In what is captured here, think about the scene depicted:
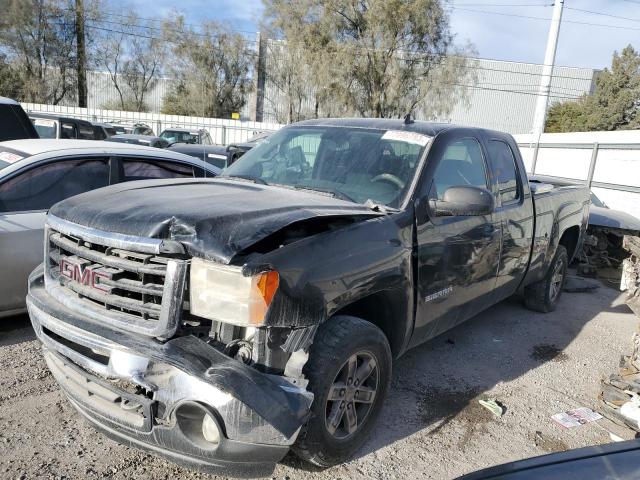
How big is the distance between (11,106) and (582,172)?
988 centimetres

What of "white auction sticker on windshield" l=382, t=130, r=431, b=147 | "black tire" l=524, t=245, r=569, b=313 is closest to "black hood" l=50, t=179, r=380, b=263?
"white auction sticker on windshield" l=382, t=130, r=431, b=147

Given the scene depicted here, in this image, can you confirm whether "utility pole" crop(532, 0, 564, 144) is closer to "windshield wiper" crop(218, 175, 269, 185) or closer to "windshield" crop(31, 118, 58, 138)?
"windshield" crop(31, 118, 58, 138)

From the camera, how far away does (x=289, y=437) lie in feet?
7.32

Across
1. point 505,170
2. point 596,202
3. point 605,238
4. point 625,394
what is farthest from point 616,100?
point 625,394

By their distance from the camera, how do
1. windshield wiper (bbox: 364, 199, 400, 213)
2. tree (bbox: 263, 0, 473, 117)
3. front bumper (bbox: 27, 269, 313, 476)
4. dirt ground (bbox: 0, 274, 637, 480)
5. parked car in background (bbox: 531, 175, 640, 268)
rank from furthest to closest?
1. tree (bbox: 263, 0, 473, 117)
2. parked car in background (bbox: 531, 175, 640, 268)
3. windshield wiper (bbox: 364, 199, 400, 213)
4. dirt ground (bbox: 0, 274, 637, 480)
5. front bumper (bbox: 27, 269, 313, 476)

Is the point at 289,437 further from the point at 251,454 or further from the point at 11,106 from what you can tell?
the point at 11,106

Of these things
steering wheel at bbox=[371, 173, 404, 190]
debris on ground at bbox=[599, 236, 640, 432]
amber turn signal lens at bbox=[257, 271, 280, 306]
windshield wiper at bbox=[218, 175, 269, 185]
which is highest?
steering wheel at bbox=[371, 173, 404, 190]

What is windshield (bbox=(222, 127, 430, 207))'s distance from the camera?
134 inches

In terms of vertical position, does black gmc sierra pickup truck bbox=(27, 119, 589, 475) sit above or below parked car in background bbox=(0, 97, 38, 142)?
below

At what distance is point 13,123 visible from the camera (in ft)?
21.1

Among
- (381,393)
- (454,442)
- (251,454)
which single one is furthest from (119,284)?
(454,442)

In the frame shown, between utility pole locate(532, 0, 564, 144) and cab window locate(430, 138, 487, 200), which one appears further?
utility pole locate(532, 0, 564, 144)

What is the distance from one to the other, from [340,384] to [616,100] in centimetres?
4655

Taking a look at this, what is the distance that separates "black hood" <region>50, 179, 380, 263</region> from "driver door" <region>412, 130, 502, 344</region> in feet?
1.90
